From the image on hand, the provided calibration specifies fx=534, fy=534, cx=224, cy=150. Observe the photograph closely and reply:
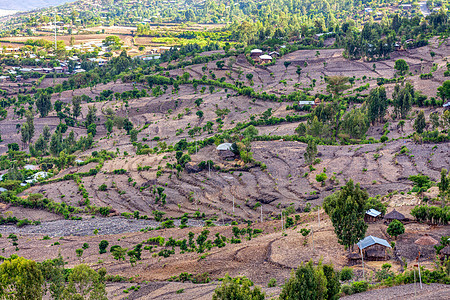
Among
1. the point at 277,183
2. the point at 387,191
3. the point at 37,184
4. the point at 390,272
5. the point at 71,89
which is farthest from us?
the point at 71,89

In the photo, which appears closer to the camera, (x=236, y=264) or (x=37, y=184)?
(x=236, y=264)

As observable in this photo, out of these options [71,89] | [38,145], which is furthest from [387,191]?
[71,89]

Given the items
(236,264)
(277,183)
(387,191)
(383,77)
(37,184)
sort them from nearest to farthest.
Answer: (236,264), (387,191), (277,183), (37,184), (383,77)

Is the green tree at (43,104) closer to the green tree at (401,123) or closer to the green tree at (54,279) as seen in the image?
the green tree at (401,123)

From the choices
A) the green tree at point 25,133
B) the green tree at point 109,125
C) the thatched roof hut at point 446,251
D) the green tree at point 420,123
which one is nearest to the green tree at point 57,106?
the green tree at point 25,133

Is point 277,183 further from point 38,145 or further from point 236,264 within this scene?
point 38,145

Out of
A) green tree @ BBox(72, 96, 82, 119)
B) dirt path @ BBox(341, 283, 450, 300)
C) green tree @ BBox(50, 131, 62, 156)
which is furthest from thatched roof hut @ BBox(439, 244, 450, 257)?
green tree @ BBox(72, 96, 82, 119)
